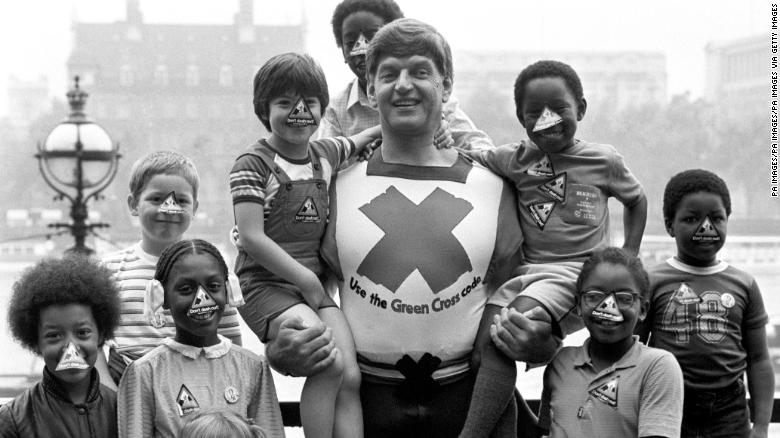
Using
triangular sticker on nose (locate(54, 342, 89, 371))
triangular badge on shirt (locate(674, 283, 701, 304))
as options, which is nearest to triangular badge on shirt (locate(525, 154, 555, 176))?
triangular badge on shirt (locate(674, 283, 701, 304))

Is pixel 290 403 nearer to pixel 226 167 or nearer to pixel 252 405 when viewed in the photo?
pixel 252 405

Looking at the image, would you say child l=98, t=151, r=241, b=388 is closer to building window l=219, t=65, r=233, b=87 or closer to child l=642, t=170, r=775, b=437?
child l=642, t=170, r=775, b=437

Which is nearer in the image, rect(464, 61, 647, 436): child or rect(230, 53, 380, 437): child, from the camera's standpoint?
rect(230, 53, 380, 437): child

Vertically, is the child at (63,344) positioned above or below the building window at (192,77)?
below

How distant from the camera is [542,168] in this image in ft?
8.93

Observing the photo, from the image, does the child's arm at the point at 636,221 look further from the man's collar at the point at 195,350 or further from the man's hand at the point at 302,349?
the man's collar at the point at 195,350

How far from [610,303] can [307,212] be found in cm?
77

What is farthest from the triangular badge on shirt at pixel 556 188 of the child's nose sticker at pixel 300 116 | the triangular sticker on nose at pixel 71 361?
the triangular sticker on nose at pixel 71 361

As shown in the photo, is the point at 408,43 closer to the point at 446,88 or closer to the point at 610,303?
the point at 446,88

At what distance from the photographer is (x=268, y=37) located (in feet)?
258

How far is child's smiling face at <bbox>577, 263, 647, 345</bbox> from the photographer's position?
8.10 ft

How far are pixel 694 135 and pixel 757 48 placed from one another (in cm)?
1144

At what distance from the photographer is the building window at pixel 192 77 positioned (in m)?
74.8

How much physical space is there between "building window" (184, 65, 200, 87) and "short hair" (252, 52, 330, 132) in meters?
73.8
